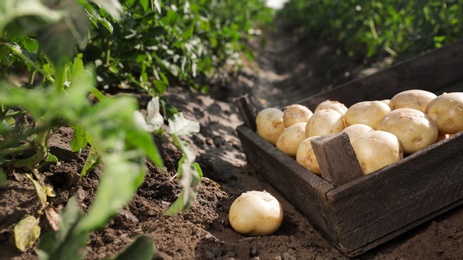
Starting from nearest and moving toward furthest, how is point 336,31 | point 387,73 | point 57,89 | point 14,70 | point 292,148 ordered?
point 57,89 < point 292,148 < point 387,73 < point 14,70 < point 336,31

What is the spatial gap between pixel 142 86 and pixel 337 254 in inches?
74.6

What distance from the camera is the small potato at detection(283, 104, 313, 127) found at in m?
2.91

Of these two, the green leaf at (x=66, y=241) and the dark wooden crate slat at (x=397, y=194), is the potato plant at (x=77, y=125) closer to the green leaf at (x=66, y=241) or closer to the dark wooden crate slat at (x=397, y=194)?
the green leaf at (x=66, y=241)

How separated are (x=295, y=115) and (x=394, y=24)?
11.8 ft

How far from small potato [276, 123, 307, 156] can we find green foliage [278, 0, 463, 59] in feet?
7.54

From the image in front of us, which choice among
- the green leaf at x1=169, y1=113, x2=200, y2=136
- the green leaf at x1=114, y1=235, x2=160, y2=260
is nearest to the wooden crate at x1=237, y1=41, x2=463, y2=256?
the green leaf at x1=169, y1=113, x2=200, y2=136

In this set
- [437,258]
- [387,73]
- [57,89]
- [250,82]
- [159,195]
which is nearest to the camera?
[57,89]

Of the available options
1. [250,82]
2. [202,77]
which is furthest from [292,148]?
[250,82]

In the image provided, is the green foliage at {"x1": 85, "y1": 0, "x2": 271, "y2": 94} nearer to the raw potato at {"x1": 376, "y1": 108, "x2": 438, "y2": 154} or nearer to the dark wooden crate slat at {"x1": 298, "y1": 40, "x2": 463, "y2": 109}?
the dark wooden crate slat at {"x1": 298, "y1": 40, "x2": 463, "y2": 109}

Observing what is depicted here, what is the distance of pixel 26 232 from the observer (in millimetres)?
1804

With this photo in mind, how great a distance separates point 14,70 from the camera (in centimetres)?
394

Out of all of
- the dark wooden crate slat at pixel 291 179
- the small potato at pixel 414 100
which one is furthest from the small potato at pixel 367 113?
the dark wooden crate slat at pixel 291 179

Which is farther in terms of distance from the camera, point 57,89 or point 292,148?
point 292,148

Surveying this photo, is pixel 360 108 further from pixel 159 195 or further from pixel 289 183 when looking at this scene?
pixel 159 195
